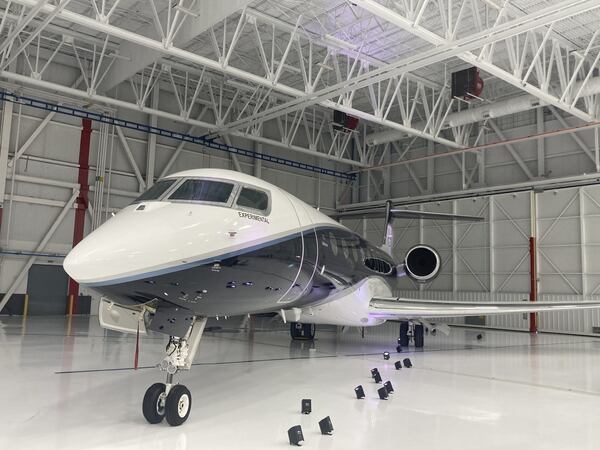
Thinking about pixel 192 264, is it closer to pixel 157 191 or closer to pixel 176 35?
pixel 157 191

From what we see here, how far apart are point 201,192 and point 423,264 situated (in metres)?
10.5

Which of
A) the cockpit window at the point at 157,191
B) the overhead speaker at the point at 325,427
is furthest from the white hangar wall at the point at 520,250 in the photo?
the cockpit window at the point at 157,191

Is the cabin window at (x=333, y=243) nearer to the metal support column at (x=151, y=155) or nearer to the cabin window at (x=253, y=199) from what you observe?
the cabin window at (x=253, y=199)

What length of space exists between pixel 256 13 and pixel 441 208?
14.3m

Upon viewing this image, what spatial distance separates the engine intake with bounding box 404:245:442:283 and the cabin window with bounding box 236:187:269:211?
9127 mm

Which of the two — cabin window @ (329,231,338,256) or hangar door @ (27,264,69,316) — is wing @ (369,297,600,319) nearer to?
cabin window @ (329,231,338,256)

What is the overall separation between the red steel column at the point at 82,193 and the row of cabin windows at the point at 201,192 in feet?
54.3

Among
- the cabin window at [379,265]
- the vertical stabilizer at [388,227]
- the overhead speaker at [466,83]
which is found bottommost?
the cabin window at [379,265]

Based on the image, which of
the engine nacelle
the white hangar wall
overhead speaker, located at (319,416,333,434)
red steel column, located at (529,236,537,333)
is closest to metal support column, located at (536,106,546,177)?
Answer: the white hangar wall

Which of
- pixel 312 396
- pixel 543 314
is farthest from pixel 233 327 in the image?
pixel 543 314

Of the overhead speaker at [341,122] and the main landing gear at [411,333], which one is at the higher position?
the overhead speaker at [341,122]

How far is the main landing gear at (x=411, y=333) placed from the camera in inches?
543

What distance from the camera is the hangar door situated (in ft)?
67.0

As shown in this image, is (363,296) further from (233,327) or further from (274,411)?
(233,327)
